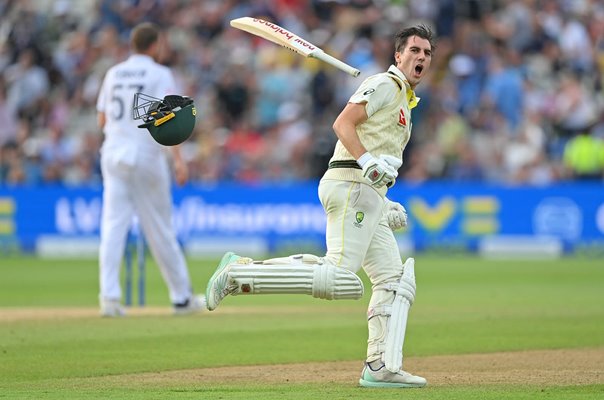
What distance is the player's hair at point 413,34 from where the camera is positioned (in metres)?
7.90

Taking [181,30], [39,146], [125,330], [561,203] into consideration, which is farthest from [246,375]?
[181,30]

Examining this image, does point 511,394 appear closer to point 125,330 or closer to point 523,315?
point 125,330

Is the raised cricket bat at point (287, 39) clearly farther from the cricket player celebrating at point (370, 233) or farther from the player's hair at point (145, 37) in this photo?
the player's hair at point (145, 37)

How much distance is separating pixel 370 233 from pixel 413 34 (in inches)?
49.0

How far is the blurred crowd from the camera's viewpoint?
23266mm

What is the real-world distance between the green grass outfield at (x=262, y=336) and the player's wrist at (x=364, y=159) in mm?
1340

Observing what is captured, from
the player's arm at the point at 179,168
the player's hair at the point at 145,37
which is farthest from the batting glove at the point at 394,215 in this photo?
the player's hair at the point at 145,37

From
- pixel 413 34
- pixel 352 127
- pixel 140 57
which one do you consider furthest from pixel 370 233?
pixel 140 57

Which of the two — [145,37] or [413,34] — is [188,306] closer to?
[145,37]

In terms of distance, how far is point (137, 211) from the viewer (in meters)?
12.4

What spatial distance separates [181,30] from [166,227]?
14.1 m

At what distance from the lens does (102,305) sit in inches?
487

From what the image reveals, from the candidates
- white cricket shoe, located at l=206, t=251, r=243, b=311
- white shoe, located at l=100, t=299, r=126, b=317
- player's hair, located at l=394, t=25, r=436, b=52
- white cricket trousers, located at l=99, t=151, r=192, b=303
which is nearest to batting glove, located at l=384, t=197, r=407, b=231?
player's hair, located at l=394, t=25, r=436, b=52

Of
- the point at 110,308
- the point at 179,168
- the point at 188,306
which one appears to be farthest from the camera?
the point at 188,306
